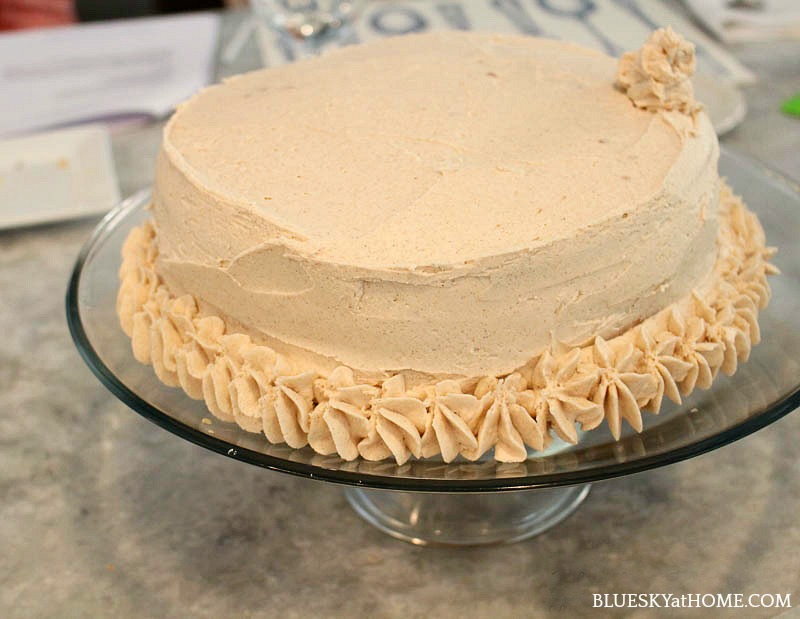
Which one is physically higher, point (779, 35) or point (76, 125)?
point (779, 35)

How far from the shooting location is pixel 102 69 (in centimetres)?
232

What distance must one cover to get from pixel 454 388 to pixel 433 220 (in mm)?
169

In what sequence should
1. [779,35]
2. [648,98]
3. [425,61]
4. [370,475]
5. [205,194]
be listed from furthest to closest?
[779,35] → [425,61] → [648,98] → [205,194] → [370,475]

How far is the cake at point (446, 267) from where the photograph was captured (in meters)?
0.91

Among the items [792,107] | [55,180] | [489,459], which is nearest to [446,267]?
[489,459]

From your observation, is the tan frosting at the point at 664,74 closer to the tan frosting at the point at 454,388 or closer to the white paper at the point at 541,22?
the tan frosting at the point at 454,388

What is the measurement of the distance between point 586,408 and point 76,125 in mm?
1551

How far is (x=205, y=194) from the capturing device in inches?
39.3

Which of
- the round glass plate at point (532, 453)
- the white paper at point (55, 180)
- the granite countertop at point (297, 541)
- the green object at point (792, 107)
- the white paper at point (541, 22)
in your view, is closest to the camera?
the round glass plate at point (532, 453)

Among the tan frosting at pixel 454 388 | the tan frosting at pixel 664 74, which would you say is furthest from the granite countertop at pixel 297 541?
the tan frosting at pixel 664 74

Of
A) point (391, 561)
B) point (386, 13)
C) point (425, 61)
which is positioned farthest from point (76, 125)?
point (391, 561)

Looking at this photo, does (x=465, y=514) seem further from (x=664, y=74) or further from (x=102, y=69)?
(x=102, y=69)

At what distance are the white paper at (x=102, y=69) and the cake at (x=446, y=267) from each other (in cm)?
109

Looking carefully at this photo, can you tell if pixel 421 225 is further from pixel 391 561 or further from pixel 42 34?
pixel 42 34
